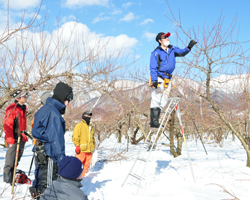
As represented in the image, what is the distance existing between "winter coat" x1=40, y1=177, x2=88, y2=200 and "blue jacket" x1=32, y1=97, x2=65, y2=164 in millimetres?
593

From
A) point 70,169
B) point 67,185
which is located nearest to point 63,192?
point 67,185

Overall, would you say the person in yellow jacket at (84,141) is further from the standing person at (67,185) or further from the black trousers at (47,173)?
the standing person at (67,185)

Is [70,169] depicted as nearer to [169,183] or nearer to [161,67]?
[161,67]

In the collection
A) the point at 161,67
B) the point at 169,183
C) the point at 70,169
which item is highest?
the point at 161,67

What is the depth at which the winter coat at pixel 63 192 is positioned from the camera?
5.85 ft

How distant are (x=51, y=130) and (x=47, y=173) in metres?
0.59

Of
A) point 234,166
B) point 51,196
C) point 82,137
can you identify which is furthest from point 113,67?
point 51,196

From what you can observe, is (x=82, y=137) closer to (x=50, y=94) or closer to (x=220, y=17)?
(x=50, y=94)

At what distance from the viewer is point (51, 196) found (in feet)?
5.84

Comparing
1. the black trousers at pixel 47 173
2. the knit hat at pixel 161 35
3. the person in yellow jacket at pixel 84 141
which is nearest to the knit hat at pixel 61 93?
the black trousers at pixel 47 173

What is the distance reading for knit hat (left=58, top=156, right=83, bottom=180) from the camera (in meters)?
1.86

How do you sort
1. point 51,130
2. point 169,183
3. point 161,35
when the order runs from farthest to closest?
1. point 169,183
2. point 161,35
3. point 51,130

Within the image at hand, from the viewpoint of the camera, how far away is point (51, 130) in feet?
7.93

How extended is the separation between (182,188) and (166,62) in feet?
7.45
